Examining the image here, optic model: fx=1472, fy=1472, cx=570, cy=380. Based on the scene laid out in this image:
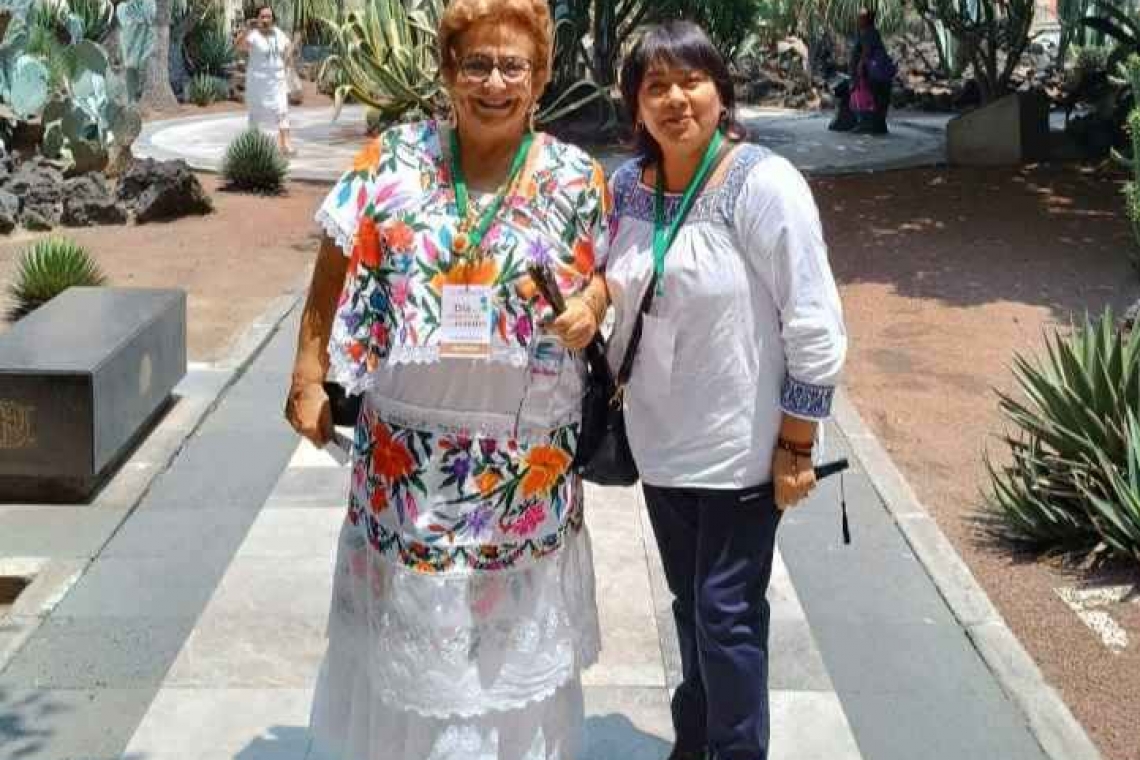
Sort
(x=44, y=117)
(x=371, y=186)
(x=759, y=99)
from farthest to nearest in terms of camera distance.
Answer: (x=759, y=99)
(x=44, y=117)
(x=371, y=186)

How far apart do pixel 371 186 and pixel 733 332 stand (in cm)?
76

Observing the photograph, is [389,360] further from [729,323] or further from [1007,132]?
[1007,132]

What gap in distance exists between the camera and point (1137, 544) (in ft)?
16.5

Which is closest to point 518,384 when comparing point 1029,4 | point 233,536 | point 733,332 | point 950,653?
point 733,332

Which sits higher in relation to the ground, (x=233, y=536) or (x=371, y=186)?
(x=371, y=186)

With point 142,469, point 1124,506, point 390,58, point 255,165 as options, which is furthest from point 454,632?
point 390,58

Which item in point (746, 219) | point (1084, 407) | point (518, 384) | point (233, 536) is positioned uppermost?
point (746, 219)

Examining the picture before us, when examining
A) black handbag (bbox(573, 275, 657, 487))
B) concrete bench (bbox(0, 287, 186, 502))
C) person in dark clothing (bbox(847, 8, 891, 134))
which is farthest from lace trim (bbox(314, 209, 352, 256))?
person in dark clothing (bbox(847, 8, 891, 134))

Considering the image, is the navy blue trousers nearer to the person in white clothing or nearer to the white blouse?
the white blouse

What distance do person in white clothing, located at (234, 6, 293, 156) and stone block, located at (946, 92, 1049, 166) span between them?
760cm

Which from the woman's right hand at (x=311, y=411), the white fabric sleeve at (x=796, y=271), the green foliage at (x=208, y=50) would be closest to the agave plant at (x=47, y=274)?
the woman's right hand at (x=311, y=411)

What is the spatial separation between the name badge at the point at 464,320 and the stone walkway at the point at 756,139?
41.2 feet

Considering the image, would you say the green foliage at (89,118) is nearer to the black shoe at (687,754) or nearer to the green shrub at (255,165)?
the green shrub at (255,165)

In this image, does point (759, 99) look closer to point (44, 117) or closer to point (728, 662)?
point (44, 117)
